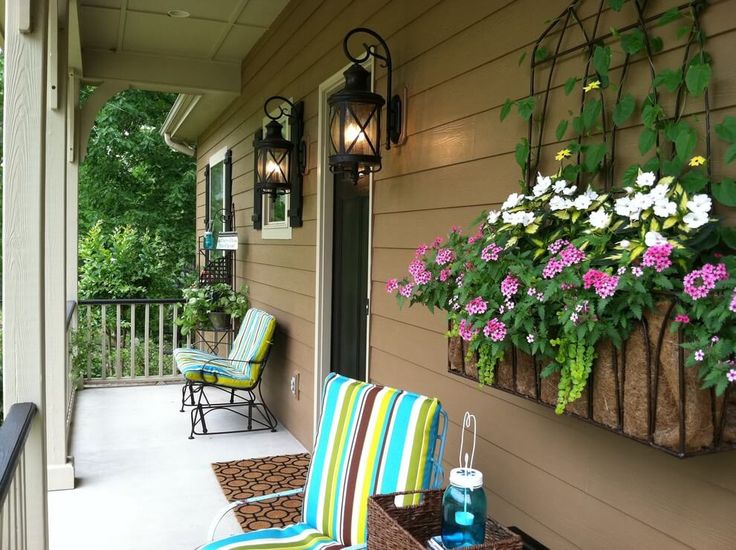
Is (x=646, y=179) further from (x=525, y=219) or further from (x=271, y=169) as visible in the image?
(x=271, y=169)

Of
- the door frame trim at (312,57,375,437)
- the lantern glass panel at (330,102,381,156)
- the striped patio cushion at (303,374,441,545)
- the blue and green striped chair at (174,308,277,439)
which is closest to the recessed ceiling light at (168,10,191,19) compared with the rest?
the door frame trim at (312,57,375,437)

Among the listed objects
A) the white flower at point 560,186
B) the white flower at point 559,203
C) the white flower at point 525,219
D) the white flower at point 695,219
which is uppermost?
the white flower at point 560,186

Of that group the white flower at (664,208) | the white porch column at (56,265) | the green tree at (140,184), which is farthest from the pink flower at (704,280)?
the green tree at (140,184)

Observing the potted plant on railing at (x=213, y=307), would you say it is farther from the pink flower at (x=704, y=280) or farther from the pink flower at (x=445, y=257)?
the pink flower at (x=704, y=280)

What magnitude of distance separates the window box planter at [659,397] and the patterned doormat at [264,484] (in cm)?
222

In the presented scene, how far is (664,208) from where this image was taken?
1281 millimetres

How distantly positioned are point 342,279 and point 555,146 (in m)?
2.23

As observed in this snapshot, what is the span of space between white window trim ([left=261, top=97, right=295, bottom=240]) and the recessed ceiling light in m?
0.92

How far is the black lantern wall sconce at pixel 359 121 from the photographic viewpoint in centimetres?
285

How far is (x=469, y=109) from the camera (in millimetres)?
2398

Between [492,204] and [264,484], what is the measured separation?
7.63ft

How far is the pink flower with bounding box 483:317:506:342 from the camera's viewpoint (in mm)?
1486

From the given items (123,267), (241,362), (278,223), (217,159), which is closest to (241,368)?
(241,362)

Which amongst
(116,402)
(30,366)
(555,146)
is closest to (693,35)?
(555,146)
